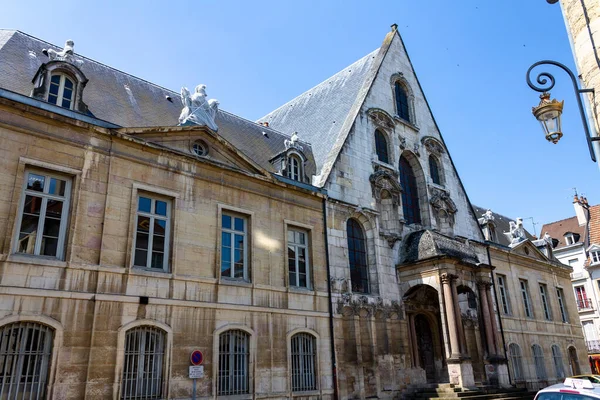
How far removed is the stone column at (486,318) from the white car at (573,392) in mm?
9072

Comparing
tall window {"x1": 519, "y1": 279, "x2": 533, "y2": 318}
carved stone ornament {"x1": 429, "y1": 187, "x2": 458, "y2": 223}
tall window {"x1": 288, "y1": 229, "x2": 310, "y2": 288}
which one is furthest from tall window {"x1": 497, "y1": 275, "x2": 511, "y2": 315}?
tall window {"x1": 288, "y1": 229, "x2": 310, "y2": 288}

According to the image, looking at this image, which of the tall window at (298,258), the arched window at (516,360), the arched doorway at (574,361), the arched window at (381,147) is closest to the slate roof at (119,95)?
the tall window at (298,258)

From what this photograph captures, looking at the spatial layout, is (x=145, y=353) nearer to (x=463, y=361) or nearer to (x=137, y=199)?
(x=137, y=199)

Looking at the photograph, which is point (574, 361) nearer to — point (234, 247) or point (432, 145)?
point (432, 145)

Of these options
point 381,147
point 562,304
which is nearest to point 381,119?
point 381,147

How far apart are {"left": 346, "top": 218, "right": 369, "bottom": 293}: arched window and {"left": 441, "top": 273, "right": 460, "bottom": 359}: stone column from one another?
7.80 feet

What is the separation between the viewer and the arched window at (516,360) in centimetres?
1955

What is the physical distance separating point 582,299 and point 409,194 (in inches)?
971

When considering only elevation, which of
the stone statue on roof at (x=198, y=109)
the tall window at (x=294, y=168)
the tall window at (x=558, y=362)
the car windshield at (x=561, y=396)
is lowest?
the car windshield at (x=561, y=396)

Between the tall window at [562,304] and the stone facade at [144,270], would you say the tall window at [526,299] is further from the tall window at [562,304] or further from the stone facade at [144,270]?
the stone facade at [144,270]

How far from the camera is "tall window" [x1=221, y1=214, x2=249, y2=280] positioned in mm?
12008

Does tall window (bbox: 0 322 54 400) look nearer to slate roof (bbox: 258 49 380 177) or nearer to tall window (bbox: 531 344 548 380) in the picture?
slate roof (bbox: 258 49 380 177)

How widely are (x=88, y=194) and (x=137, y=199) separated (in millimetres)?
1104

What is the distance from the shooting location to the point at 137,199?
35.6ft
